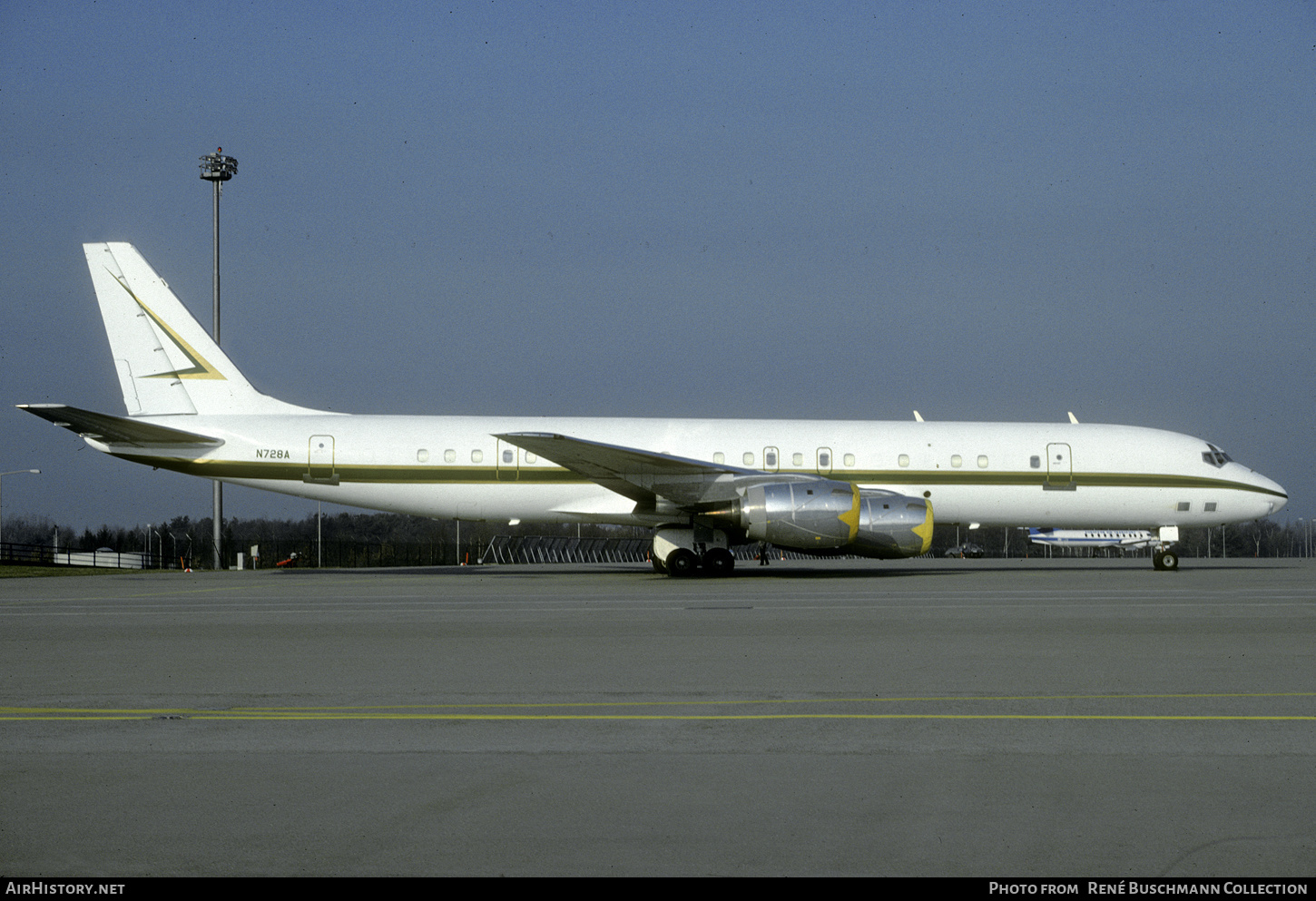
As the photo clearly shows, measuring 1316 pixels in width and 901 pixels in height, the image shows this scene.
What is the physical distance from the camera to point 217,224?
40.2 m

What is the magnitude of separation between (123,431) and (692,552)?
462 inches

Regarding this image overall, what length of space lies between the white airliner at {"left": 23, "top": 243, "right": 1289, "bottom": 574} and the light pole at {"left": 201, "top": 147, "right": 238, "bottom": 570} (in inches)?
344

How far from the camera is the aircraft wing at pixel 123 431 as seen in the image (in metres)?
21.9

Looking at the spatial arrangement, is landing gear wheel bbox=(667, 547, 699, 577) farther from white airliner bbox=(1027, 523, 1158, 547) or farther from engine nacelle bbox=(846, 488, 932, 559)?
white airliner bbox=(1027, 523, 1158, 547)

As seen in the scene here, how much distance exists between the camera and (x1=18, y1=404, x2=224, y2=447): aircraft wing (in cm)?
2186

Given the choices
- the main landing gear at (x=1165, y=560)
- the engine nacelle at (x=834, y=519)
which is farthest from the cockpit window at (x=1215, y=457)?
the engine nacelle at (x=834, y=519)

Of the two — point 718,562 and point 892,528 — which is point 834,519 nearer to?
point 892,528

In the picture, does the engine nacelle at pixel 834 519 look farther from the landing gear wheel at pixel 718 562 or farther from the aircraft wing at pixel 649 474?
the landing gear wheel at pixel 718 562

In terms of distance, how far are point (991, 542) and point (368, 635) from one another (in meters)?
94.6

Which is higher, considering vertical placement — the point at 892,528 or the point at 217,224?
the point at 217,224

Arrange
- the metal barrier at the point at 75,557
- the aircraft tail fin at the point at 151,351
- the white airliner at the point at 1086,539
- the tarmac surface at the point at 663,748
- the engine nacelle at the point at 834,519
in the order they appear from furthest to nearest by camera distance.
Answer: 1. the white airliner at the point at 1086,539
2. the metal barrier at the point at 75,557
3. the aircraft tail fin at the point at 151,351
4. the engine nacelle at the point at 834,519
5. the tarmac surface at the point at 663,748

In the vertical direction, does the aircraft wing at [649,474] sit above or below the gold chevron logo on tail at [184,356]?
below

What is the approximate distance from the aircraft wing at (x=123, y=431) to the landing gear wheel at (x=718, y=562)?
10.3 metres

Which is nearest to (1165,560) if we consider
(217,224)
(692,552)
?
(692,552)
